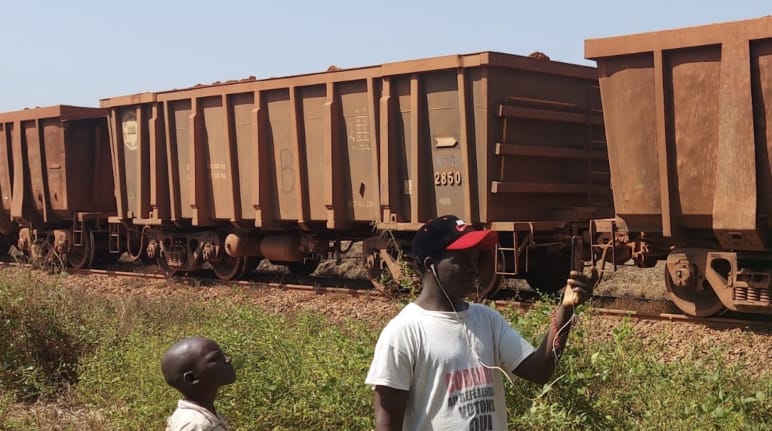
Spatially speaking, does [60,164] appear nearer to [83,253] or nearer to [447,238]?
[83,253]

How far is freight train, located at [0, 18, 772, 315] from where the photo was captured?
8.50 m

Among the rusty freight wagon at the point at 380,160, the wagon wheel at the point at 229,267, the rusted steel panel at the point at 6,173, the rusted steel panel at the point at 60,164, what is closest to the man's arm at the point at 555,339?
the rusty freight wagon at the point at 380,160

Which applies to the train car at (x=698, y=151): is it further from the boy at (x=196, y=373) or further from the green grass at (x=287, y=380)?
the boy at (x=196, y=373)

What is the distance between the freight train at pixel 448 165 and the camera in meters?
8.50

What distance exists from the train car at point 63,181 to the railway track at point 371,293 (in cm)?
82

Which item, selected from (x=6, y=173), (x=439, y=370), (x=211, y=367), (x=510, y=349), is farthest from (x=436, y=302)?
(x=6, y=173)

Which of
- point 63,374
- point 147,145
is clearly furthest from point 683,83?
point 147,145

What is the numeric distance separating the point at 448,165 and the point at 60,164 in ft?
32.0

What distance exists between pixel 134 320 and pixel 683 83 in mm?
5932

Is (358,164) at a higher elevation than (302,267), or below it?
higher

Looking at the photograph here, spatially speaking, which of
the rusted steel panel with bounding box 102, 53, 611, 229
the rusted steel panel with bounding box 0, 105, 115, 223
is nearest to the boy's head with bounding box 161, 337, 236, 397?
the rusted steel panel with bounding box 102, 53, 611, 229

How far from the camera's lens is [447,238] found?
3.10 meters

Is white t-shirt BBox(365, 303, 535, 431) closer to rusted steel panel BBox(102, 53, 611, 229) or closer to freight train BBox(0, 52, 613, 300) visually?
freight train BBox(0, 52, 613, 300)

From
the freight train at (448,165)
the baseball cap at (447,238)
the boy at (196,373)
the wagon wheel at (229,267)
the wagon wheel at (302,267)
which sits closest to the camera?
the baseball cap at (447,238)
